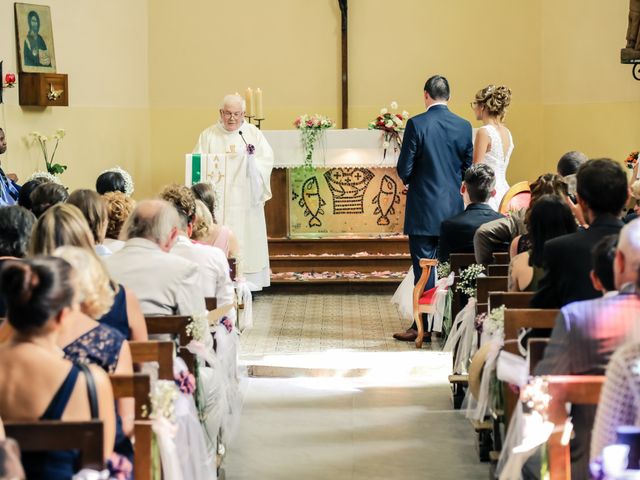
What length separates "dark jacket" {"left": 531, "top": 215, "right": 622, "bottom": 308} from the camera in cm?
392

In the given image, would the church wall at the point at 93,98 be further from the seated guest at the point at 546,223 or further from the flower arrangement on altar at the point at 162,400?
the flower arrangement on altar at the point at 162,400

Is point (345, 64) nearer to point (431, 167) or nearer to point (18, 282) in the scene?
point (431, 167)

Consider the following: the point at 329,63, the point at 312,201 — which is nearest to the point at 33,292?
the point at 312,201

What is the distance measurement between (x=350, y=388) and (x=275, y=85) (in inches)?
258

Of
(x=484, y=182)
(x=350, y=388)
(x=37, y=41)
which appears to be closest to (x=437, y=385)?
(x=350, y=388)

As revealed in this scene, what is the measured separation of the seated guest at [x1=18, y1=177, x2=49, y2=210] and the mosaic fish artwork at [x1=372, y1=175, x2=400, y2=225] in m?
4.89

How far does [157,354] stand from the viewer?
3533 mm

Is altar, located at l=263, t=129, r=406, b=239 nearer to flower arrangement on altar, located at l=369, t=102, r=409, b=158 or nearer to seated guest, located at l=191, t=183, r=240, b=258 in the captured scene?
flower arrangement on altar, located at l=369, t=102, r=409, b=158

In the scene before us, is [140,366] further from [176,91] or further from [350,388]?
[176,91]

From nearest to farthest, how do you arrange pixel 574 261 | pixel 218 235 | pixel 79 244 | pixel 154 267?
pixel 79 244, pixel 574 261, pixel 154 267, pixel 218 235

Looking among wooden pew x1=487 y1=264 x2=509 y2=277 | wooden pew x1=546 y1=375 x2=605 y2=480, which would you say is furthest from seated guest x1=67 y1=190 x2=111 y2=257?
wooden pew x1=546 y1=375 x2=605 y2=480

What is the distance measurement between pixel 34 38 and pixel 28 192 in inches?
169

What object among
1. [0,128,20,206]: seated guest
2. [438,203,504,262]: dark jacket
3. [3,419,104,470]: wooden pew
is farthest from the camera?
[0,128,20,206]: seated guest

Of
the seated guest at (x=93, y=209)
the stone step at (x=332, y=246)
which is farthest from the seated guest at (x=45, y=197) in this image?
the stone step at (x=332, y=246)
